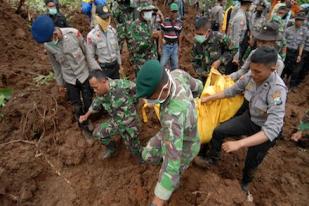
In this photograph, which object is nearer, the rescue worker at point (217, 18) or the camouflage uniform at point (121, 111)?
the camouflage uniform at point (121, 111)

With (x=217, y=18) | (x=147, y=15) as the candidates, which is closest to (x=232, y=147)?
(x=147, y=15)

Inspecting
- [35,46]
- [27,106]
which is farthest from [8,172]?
[35,46]

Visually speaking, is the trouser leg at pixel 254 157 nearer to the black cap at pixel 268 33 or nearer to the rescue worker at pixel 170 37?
the black cap at pixel 268 33

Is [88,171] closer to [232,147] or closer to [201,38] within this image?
[232,147]

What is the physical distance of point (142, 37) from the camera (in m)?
5.31

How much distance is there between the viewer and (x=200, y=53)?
4.58 metres

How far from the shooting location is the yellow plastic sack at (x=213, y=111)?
135 inches

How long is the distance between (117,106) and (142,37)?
92.3 inches

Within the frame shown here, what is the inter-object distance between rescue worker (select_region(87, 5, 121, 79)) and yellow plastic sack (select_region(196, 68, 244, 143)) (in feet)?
5.86

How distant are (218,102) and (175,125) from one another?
145 centimetres

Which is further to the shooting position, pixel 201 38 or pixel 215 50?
pixel 215 50

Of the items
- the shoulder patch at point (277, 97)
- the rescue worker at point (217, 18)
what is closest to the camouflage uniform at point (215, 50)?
the shoulder patch at point (277, 97)

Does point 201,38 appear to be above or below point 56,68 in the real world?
above

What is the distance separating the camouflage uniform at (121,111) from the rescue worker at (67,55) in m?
0.73
